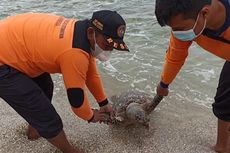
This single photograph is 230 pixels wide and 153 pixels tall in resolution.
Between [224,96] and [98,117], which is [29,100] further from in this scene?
[224,96]

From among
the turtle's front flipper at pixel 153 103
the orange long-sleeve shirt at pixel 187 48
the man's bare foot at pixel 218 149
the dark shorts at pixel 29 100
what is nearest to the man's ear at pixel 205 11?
the orange long-sleeve shirt at pixel 187 48

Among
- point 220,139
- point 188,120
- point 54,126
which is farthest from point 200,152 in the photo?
point 54,126

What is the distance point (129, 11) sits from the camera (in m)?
8.39

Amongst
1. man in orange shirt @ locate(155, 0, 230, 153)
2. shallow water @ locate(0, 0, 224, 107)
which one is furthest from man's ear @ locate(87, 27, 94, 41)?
shallow water @ locate(0, 0, 224, 107)

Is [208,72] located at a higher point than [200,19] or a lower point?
lower

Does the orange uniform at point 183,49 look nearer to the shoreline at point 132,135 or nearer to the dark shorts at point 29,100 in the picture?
the shoreline at point 132,135

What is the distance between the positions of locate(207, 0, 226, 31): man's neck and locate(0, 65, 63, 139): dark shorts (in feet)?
4.68

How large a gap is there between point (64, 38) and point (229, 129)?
1.64 metres

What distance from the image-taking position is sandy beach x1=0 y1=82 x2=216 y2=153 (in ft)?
11.7

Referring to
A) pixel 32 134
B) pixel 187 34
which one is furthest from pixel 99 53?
pixel 32 134

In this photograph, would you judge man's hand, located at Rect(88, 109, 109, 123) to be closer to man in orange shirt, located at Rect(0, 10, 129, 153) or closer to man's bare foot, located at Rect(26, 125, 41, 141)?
man in orange shirt, located at Rect(0, 10, 129, 153)

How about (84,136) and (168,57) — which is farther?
(84,136)

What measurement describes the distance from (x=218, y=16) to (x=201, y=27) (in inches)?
5.2

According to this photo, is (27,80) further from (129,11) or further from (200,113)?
(129,11)
